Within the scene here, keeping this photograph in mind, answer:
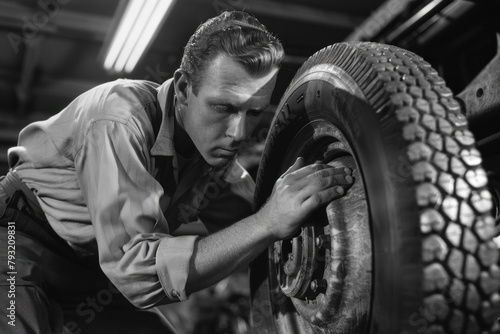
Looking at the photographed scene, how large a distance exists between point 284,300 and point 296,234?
24cm

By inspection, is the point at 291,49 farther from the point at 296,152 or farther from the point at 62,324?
the point at 62,324

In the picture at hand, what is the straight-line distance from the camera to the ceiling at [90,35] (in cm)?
302

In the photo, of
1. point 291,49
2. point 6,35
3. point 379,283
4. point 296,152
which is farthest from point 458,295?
point 6,35

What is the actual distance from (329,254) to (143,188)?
0.39 meters

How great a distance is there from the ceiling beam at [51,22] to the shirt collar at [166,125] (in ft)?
7.12

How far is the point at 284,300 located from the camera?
1.17 meters

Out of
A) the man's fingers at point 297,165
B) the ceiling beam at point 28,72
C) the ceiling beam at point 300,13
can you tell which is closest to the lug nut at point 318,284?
the man's fingers at point 297,165

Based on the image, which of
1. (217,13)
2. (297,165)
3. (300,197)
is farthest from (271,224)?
(217,13)

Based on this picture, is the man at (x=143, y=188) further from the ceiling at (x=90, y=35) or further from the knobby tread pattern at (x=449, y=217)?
the ceiling at (x=90, y=35)

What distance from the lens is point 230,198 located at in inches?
59.1

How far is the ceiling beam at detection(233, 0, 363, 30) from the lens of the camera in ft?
9.89

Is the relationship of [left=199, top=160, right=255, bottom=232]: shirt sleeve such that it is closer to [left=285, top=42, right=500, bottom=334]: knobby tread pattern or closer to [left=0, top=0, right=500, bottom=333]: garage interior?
[left=0, top=0, right=500, bottom=333]: garage interior

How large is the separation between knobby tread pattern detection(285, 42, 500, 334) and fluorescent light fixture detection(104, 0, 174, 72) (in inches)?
70.2

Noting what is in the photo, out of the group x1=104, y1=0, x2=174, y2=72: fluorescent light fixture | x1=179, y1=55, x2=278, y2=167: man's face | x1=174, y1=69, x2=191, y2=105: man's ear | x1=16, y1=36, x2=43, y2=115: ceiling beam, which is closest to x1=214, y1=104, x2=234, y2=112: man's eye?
x1=179, y1=55, x2=278, y2=167: man's face
